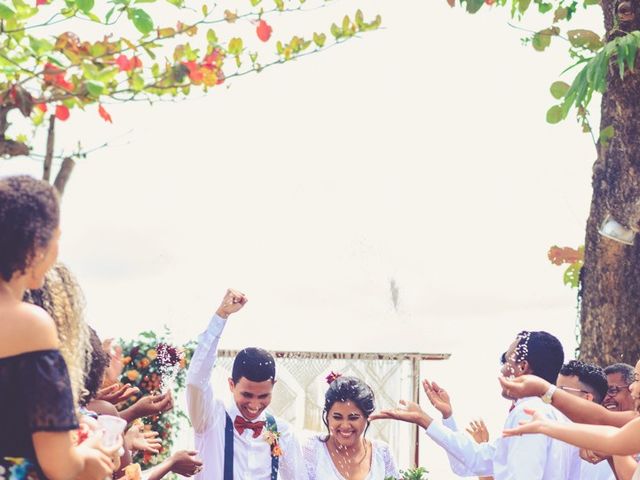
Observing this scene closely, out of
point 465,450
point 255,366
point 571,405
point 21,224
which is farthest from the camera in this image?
point 255,366

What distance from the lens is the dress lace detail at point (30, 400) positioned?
120 inches

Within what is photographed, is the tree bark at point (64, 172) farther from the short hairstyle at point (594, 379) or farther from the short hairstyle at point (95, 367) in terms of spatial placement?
the short hairstyle at point (594, 379)

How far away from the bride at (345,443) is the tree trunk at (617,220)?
3634 millimetres

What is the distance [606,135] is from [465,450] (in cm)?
458

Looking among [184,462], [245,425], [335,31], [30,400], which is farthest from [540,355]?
[30,400]

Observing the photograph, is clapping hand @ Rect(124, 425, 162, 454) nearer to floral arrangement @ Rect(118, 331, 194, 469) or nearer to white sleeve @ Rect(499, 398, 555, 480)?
white sleeve @ Rect(499, 398, 555, 480)

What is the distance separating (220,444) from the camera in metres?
6.61

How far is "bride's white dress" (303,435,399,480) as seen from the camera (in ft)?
22.4

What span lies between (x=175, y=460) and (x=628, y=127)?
6.21m

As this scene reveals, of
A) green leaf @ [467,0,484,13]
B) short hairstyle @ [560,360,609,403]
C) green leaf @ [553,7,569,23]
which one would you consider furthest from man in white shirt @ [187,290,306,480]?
green leaf @ [553,7,569,23]

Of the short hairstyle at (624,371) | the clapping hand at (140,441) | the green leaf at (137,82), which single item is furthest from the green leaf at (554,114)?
the clapping hand at (140,441)

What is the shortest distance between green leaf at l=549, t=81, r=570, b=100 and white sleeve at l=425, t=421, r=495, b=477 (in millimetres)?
4578

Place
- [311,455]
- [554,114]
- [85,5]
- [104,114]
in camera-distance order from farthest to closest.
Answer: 1. [554,114]
2. [311,455]
3. [104,114]
4. [85,5]

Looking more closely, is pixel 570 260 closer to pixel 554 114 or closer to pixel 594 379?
pixel 554 114
